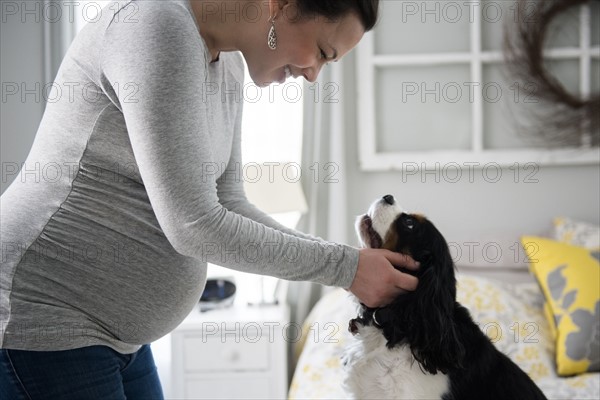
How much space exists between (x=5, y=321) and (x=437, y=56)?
8.08 feet

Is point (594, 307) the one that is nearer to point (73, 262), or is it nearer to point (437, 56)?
point (437, 56)

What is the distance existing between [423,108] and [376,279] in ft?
6.92

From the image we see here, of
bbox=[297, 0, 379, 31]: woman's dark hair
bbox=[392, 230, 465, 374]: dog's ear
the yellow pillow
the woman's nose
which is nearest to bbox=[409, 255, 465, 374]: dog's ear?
bbox=[392, 230, 465, 374]: dog's ear

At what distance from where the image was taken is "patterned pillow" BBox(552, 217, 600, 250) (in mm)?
2832

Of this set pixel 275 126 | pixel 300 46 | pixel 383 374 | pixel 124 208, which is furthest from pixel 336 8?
pixel 275 126

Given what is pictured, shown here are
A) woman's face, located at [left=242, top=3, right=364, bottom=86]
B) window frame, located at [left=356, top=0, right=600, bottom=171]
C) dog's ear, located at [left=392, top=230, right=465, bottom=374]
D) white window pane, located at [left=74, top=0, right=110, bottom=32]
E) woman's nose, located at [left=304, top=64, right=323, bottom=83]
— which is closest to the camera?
woman's face, located at [left=242, top=3, right=364, bottom=86]

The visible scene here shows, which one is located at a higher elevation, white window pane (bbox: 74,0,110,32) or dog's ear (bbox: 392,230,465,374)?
white window pane (bbox: 74,0,110,32)

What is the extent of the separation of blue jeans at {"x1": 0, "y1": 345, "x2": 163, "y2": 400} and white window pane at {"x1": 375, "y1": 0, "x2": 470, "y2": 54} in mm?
2404

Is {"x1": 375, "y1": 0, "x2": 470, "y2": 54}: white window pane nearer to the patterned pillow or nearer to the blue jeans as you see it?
the patterned pillow

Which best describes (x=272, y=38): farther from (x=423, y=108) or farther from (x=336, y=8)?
(x=423, y=108)

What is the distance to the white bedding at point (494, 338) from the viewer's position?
2.23 m

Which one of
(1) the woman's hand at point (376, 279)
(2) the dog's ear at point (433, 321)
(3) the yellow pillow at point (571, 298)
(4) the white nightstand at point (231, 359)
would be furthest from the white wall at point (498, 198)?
(1) the woman's hand at point (376, 279)

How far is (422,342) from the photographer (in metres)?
1.40

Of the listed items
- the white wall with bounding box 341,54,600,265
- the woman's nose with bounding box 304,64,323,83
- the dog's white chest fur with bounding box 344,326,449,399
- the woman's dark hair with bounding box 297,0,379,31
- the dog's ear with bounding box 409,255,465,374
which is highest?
the woman's dark hair with bounding box 297,0,379,31
